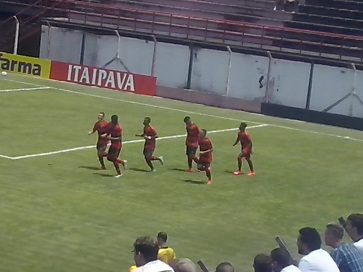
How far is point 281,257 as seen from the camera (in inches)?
366

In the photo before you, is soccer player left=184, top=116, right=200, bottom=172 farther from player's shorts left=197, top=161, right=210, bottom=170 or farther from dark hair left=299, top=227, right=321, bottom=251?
dark hair left=299, top=227, right=321, bottom=251

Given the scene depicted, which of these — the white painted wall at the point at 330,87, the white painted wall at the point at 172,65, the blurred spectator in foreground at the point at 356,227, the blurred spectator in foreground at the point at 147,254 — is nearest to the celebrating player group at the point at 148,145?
the blurred spectator in foreground at the point at 356,227

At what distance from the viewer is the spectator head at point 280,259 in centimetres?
929

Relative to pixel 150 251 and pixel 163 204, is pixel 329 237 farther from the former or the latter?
pixel 163 204

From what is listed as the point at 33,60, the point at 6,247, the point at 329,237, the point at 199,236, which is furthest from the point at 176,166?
the point at 33,60

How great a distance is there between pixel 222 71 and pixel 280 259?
3388 cm

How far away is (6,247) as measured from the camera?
54.5ft

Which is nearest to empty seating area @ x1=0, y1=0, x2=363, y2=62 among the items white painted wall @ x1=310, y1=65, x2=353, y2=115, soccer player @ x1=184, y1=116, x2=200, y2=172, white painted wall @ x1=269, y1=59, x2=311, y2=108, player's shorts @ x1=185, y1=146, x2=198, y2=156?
white painted wall @ x1=269, y1=59, x2=311, y2=108

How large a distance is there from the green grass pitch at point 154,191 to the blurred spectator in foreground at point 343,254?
21.6 feet

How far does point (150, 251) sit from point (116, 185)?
14328mm

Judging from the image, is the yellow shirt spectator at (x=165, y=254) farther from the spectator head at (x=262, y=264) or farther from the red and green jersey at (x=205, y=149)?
the red and green jersey at (x=205, y=149)

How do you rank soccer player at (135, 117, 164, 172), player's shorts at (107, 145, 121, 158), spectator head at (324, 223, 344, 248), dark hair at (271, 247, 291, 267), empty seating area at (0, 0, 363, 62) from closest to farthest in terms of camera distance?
dark hair at (271, 247, 291, 267) < spectator head at (324, 223, 344, 248) < player's shorts at (107, 145, 121, 158) < soccer player at (135, 117, 164, 172) < empty seating area at (0, 0, 363, 62)

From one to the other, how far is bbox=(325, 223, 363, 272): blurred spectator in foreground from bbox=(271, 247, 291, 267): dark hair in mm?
817

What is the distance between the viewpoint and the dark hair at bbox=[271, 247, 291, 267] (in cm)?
928
